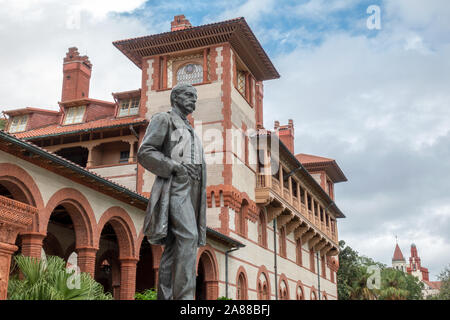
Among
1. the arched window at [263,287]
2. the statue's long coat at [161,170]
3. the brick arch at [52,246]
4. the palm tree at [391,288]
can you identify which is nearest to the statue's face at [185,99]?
the statue's long coat at [161,170]

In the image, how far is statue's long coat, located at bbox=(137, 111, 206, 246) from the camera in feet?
18.9

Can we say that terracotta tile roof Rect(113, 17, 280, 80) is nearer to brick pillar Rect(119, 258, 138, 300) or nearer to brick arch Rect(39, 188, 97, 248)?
brick pillar Rect(119, 258, 138, 300)

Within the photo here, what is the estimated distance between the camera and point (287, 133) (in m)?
46.0

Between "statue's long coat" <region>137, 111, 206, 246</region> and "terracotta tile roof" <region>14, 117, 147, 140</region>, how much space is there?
20.7 meters

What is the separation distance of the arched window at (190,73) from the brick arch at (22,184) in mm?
14603

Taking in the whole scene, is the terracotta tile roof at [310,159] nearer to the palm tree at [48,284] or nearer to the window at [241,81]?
the window at [241,81]

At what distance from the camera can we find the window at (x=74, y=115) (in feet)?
103

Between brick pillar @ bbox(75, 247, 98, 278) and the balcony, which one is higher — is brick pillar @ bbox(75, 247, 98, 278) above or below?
below

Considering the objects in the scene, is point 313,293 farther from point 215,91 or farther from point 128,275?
point 128,275

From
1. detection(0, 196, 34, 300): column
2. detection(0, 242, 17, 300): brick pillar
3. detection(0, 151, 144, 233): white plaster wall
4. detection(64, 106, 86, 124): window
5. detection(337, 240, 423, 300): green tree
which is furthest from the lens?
detection(337, 240, 423, 300): green tree

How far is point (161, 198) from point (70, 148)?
2428 cm

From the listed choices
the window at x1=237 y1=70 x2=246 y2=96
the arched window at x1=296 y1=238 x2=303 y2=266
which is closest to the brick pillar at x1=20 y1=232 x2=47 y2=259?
the window at x1=237 y1=70 x2=246 y2=96

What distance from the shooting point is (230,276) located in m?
26.0
